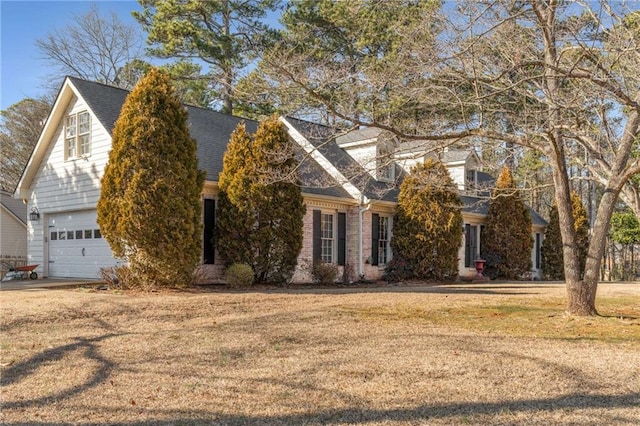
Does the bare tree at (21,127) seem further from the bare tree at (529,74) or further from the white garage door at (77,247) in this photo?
the bare tree at (529,74)

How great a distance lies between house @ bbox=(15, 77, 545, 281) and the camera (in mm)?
14633

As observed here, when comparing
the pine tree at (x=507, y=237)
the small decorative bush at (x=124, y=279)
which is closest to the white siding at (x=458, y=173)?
the pine tree at (x=507, y=237)

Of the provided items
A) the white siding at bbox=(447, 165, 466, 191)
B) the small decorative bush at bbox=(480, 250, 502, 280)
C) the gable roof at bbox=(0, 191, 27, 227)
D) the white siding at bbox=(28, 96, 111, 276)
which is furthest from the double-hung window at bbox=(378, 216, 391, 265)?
the gable roof at bbox=(0, 191, 27, 227)

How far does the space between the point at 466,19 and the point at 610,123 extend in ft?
18.5

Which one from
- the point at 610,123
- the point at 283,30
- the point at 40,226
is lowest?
the point at 40,226

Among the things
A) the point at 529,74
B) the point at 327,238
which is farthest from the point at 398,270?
the point at 529,74

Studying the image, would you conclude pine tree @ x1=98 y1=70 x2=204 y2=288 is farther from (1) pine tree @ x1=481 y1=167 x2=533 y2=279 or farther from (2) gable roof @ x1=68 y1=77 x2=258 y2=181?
(1) pine tree @ x1=481 y1=167 x2=533 y2=279

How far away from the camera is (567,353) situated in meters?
6.45

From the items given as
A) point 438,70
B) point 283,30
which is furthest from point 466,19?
point 283,30

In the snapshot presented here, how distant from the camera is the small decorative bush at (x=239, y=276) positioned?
13.3 meters

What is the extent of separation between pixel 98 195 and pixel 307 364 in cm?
1081

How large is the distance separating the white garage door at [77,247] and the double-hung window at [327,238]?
20.7 feet

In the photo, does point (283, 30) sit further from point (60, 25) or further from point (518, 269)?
point (518, 269)

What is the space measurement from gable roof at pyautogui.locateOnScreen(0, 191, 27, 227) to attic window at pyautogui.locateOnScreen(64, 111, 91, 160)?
10427 millimetres
